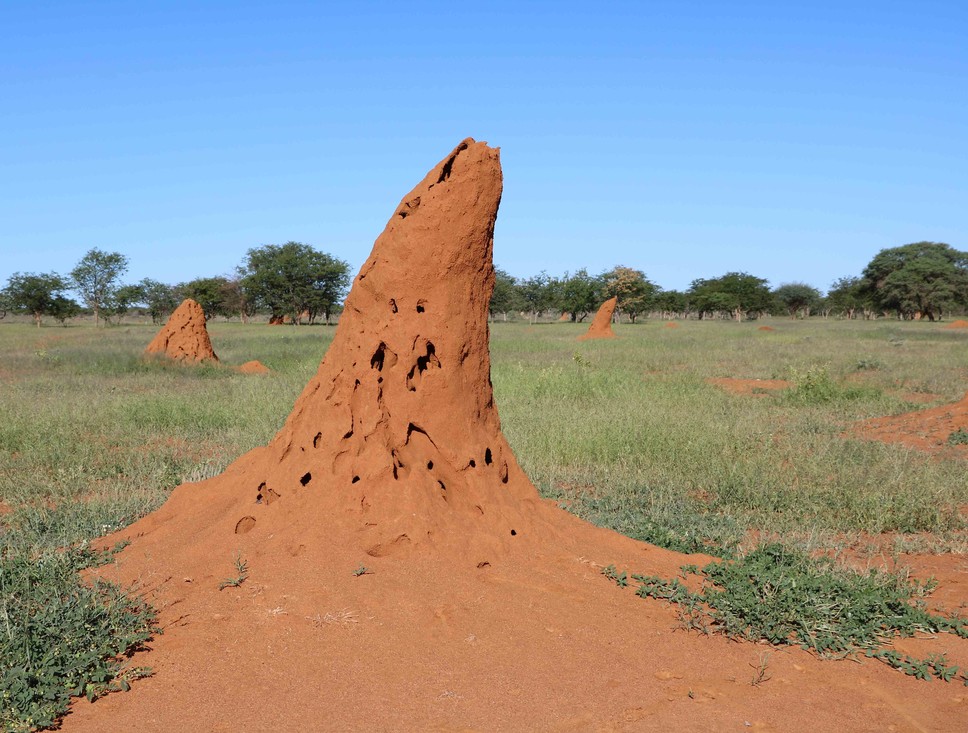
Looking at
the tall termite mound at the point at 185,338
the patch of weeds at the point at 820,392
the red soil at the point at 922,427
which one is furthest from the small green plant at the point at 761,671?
the tall termite mound at the point at 185,338

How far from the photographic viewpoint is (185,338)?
18.2 metres

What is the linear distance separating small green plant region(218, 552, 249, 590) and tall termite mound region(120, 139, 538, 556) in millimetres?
276

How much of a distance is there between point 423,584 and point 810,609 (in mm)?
2025

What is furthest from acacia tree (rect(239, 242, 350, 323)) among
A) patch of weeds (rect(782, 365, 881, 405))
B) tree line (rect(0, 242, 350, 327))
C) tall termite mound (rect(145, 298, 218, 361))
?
patch of weeds (rect(782, 365, 881, 405))

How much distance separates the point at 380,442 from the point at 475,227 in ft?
5.09

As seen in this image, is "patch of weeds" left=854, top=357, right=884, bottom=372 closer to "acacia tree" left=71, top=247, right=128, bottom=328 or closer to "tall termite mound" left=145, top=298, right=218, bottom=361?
"tall termite mound" left=145, top=298, right=218, bottom=361

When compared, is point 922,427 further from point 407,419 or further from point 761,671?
point 407,419

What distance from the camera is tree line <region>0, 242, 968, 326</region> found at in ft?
168

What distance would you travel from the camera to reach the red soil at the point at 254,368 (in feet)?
57.9

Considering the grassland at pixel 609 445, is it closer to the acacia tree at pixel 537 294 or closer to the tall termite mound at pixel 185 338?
the tall termite mound at pixel 185 338

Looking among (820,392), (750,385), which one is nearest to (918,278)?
(750,385)

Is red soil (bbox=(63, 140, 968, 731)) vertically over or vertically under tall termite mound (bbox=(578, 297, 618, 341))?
under

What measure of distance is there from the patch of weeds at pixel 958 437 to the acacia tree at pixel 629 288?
2085 inches

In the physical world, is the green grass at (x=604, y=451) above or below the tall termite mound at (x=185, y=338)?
below
